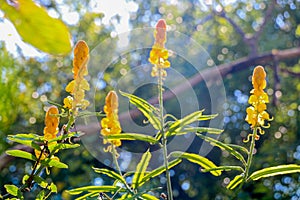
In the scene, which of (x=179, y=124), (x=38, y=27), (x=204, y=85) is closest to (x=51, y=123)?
(x=179, y=124)

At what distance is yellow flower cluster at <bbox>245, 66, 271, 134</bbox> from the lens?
51cm

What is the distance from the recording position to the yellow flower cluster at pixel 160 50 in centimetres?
51

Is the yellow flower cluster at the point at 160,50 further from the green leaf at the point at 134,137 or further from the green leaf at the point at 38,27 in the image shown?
the green leaf at the point at 38,27

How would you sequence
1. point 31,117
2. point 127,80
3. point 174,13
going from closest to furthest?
point 31,117, point 127,80, point 174,13

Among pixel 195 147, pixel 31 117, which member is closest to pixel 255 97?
pixel 31 117

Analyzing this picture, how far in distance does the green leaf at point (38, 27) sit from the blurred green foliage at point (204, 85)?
286 cm

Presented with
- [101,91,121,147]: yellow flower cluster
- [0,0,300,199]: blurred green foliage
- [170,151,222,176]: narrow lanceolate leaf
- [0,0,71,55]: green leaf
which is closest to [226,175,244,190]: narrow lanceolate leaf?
[170,151,222,176]: narrow lanceolate leaf

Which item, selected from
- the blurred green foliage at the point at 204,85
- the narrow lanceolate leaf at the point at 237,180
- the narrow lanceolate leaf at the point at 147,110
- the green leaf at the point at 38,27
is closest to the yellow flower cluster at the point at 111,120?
the narrow lanceolate leaf at the point at 147,110

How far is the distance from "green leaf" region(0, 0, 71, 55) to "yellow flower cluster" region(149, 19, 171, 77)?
32 centimetres

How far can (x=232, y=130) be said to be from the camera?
432cm

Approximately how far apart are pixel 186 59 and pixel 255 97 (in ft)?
13.0

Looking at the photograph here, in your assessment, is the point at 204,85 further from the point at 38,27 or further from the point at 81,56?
the point at 38,27

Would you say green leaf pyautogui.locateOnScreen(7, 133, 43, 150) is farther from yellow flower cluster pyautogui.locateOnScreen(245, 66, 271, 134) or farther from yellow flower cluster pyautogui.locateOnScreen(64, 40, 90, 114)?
yellow flower cluster pyautogui.locateOnScreen(245, 66, 271, 134)

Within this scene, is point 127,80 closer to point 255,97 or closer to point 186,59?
point 186,59
